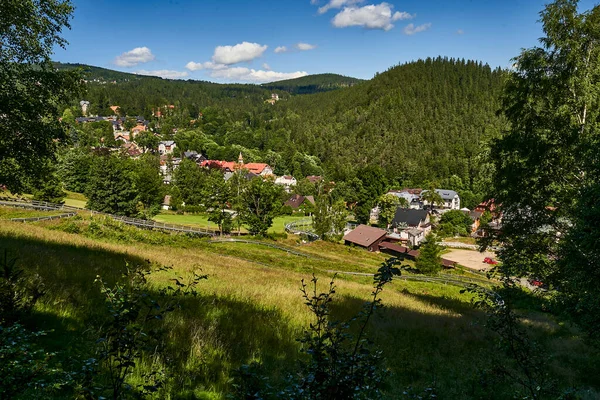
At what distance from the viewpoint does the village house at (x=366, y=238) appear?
64.1 metres

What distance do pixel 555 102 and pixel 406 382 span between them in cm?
1384

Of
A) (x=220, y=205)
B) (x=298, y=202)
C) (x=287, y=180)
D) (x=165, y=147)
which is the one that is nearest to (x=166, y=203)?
(x=298, y=202)

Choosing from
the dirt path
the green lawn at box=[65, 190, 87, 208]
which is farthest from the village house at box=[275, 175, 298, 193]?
the green lawn at box=[65, 190, 87, 208]

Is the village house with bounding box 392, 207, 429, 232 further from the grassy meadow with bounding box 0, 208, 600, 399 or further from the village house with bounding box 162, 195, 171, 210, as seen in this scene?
the grassy meadow with bounding box 0, 208, 600, 399

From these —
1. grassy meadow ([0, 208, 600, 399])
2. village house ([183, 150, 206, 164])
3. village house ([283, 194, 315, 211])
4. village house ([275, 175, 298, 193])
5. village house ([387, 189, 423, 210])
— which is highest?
village house ([183, 150, 206, 164])

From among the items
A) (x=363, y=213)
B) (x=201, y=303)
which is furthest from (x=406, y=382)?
(x=363, y=213)

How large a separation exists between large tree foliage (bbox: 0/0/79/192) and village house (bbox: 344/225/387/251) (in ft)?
184

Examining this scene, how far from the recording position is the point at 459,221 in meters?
87.8

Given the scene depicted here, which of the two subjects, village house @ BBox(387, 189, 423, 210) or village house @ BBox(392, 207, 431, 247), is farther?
village house @ BBox(387, 189, 423, 210)

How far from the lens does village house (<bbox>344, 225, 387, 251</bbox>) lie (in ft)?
210

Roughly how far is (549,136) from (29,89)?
1869 centimetres

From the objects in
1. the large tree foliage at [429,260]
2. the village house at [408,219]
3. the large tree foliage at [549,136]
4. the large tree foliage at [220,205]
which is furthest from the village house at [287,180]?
the large tree foliage at [549,136]

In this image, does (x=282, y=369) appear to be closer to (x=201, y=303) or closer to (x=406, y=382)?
(x=406, y=382)

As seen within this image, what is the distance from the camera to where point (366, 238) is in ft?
215
